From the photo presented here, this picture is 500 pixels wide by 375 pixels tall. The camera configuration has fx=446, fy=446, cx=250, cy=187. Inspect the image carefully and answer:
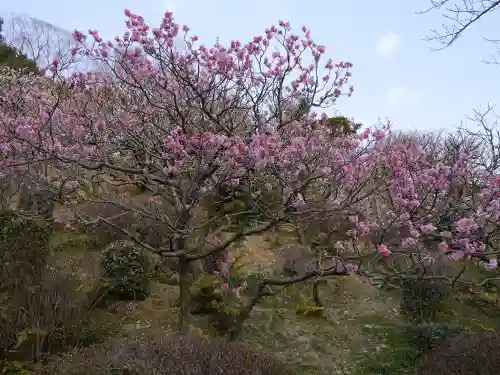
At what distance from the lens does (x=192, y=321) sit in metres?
5.59

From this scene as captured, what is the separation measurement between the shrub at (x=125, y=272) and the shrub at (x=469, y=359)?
394cm

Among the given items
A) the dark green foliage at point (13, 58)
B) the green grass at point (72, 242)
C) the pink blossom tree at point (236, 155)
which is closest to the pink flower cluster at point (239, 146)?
the pink blossom tree at point (236, 155)

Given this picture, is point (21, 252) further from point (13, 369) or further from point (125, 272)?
point (13, 369)

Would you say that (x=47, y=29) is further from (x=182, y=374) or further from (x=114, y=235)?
(x=182, y=374)

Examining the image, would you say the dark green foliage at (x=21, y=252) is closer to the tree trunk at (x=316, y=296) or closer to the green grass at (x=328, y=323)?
the green grass at (x=328, y=323)

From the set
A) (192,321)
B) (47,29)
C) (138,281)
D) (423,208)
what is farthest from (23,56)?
(423,208)

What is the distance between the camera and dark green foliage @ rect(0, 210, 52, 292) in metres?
5.39

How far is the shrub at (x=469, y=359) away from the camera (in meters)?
3.66

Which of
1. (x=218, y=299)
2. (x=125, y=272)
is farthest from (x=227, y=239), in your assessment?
(x=125, y=272)

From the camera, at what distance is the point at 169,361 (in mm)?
3191

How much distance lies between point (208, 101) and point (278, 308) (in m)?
3.24

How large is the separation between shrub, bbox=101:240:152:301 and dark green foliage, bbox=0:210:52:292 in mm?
849

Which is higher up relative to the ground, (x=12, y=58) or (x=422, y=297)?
(x=12, y=58)

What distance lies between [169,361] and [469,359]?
8.38 ft
